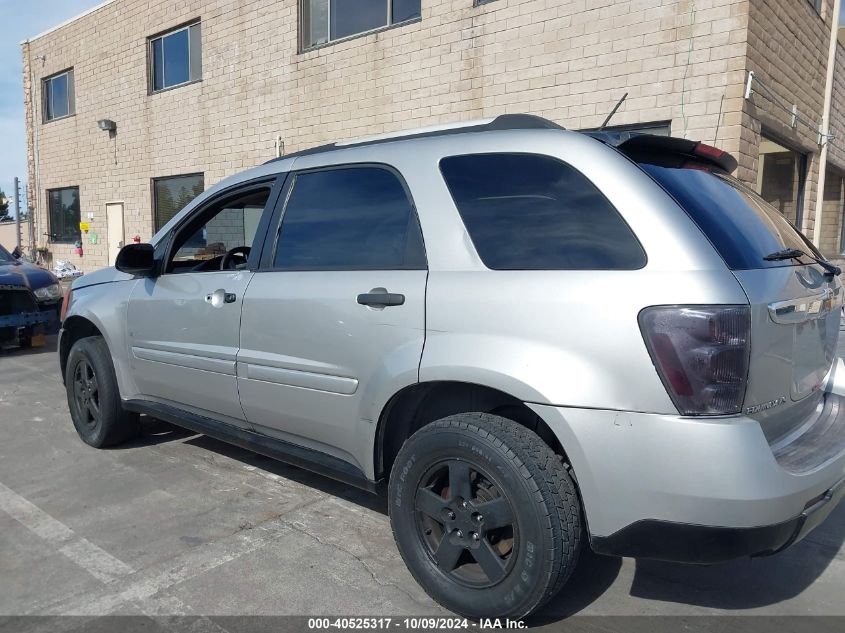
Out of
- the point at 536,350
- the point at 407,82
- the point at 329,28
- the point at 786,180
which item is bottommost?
the point at 536,350

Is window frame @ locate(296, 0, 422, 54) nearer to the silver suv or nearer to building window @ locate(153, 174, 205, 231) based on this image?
building window @ locate(153, 174, 205, 231)

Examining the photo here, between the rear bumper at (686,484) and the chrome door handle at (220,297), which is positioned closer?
the rear bumper at (686,484)

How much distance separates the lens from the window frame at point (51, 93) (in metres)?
17.7

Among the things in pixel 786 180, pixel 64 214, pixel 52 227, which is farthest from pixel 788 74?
pixel 52 227

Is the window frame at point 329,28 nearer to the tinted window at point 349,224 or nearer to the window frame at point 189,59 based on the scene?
the window frame at point 189,59

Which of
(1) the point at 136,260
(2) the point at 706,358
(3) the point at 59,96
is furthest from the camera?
(3) the point at 59,96

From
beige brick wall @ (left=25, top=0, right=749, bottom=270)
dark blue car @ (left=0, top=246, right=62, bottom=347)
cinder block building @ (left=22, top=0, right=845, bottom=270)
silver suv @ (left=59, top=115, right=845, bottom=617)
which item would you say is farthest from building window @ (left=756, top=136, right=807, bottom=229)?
dark blue car @ (left=0, top=246, right=62, bottom=347)

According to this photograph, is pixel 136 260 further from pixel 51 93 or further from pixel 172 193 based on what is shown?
pixel 51 93

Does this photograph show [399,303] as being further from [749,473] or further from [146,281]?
[146,281]

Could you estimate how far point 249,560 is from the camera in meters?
3.12

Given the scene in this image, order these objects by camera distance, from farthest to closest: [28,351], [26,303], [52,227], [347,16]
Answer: [52,227]
[347,16]
[28,351]
[26,303]

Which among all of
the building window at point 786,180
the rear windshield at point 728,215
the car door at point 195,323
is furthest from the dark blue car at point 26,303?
the building window at point 786,180

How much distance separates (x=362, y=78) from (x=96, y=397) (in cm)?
737

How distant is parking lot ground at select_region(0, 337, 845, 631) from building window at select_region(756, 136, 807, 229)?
21.0 feet
